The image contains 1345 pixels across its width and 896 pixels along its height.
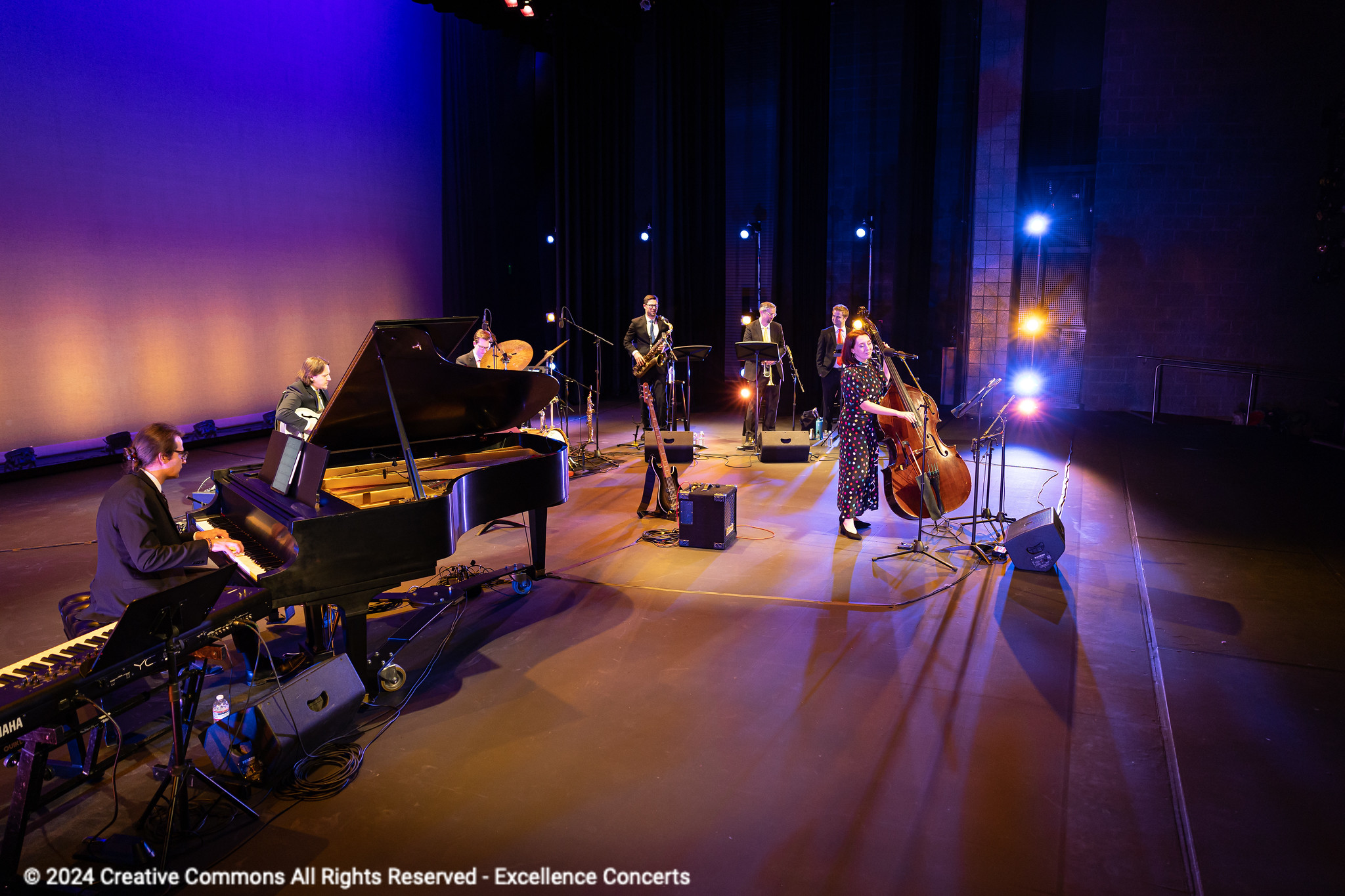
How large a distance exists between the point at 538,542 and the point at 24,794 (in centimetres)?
302

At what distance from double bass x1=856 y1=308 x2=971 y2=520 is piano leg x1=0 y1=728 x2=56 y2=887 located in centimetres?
475

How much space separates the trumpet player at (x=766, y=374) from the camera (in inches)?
371

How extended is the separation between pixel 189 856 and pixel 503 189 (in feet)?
39.8

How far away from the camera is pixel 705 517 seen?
19.8 feet

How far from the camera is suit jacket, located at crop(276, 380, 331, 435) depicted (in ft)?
20.4

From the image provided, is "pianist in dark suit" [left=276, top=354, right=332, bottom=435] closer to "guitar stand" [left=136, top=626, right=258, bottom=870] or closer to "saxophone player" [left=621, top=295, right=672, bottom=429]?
"guitar stand" [left=136, top=626, right=258, bottom=870]

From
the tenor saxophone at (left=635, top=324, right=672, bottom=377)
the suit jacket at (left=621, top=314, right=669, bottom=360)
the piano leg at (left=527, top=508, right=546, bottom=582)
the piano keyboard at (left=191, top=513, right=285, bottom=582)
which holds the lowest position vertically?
the piano leg at (left=527, top=508, right=546, bottom=582)

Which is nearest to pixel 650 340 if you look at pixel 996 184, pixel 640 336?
pixel 640 336

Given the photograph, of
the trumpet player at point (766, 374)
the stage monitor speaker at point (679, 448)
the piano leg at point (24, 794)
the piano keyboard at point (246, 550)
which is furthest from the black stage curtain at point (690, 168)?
the piano leg at point (24, 794)

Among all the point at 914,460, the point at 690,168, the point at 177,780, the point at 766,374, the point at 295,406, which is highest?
the point at 690,168

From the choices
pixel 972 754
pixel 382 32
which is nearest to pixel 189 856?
pixel 972 754

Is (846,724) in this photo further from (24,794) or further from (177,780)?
(24,794)

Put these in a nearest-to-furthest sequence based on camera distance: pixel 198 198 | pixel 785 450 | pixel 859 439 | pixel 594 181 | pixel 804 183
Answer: pixel 859 439 < pixel 785 450 < pixel 198 198 < pixel 804 183 < pixel 594 181

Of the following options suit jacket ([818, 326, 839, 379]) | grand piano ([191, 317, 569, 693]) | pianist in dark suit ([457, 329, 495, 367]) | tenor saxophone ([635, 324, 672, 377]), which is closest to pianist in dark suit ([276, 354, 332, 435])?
pianist in dark suit ([457, 329, 495, 367])
